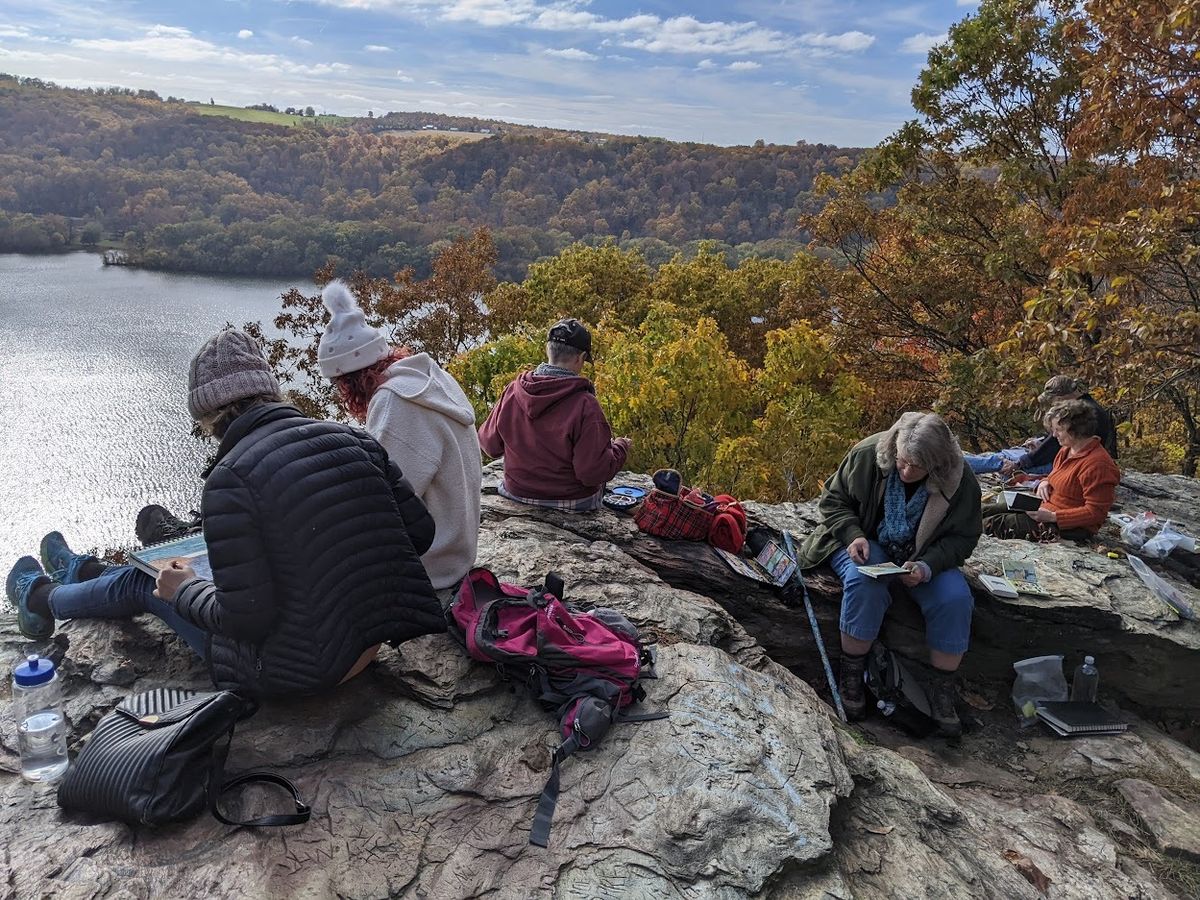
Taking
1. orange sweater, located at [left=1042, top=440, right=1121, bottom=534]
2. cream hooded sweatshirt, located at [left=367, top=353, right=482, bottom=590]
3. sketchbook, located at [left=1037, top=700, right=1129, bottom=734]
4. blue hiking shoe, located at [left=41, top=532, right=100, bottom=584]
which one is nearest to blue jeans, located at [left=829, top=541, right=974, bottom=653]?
sketchbook, located at [left=1037, top=700, right=1129, bottom=734]

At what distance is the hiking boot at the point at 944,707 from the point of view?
4547 millimetres

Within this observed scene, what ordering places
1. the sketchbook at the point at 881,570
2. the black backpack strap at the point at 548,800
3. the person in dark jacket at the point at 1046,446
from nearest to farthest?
the black backpack strap at the point at 548,800
the sketchbook at the point at 881,570
the person in dark jacket at the point at 1046,446

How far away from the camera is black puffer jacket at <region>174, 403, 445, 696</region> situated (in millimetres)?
2590

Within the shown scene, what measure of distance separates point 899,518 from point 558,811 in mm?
2893

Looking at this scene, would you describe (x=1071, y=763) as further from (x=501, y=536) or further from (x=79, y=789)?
(x=79, y=789)

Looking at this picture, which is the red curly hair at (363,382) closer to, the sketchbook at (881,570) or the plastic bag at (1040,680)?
Answer: the sketchbook at (881,570)

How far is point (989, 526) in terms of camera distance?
6203mm

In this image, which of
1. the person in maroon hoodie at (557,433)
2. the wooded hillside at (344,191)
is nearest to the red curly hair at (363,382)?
the person in maroon hoodie at (557,433)

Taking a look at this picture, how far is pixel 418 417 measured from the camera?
11.7ft

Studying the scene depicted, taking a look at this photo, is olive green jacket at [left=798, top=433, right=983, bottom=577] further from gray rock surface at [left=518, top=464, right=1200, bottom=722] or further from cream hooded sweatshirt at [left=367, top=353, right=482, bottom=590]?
cream hooded sweatshirt at [left=367, top=353, right=482, bottom=590]

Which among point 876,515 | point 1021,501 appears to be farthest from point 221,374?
point 1021,501

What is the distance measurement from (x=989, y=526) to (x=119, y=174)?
68651 mm

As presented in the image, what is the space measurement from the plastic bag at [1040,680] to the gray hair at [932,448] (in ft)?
4.95

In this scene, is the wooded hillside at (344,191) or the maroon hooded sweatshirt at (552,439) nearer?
the maroon hooded sweatshirt at (552,439)
